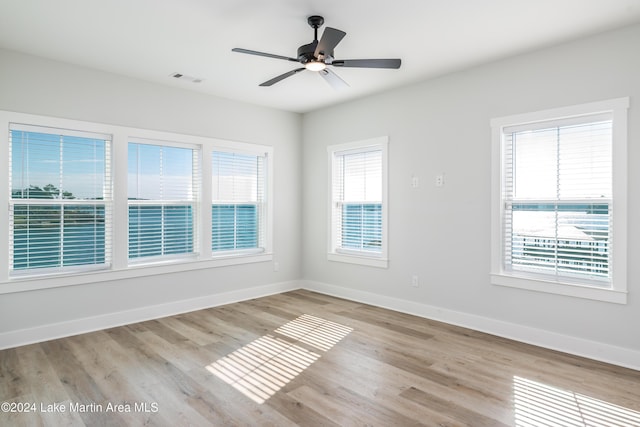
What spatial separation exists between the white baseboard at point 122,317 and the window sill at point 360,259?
3.33 ft

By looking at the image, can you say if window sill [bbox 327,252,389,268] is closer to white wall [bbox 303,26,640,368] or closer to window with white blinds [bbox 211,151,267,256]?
white wall [bbox 303,26,640,368]

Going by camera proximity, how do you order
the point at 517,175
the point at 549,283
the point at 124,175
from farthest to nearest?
1. the point at 124,175
2. the point at 517,175
3. the point at 549,283

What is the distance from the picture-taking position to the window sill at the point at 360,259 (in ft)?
16.4

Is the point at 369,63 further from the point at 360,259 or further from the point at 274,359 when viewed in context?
the point at 360,259

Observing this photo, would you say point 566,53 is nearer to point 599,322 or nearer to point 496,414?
point 599,322

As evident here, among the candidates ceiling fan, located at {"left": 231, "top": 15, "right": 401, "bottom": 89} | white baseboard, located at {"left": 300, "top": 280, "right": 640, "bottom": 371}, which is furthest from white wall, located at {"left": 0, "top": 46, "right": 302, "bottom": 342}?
ceiling fan, located at {"left": 231, "top": 15, "right": 401, "bottom": 89}

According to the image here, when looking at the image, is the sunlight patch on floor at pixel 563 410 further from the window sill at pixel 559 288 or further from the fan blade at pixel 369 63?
the fan blade at pixel 369 63

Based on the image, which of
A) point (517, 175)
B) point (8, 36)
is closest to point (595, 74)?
point (517, 175)

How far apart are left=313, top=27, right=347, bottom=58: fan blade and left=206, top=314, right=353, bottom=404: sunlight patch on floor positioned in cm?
254

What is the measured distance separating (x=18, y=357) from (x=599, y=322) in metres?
5.09

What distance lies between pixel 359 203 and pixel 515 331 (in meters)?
2.52

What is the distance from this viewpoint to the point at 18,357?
3.33 m

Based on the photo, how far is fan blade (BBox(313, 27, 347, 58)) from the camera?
260 cm

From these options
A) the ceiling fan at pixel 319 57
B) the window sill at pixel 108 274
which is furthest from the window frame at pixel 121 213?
the ceiling fan at pixel 319 57
